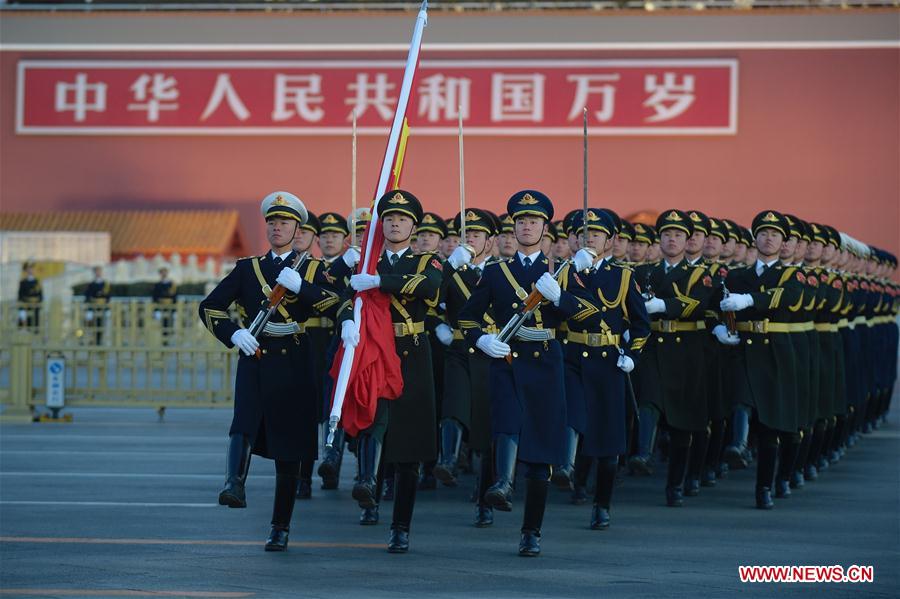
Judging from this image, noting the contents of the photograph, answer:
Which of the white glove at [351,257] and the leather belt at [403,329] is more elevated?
the white glove at [351,257]

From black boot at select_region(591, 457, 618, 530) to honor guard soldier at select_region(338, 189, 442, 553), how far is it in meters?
1.24

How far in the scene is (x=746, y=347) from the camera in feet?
33.1

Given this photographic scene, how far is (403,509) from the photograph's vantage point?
770 cm

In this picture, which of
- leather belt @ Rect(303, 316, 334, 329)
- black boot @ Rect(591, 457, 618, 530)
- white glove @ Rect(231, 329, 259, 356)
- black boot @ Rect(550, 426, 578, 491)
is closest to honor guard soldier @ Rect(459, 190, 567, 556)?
black boot @ Rect(550, 426, 578, 491)

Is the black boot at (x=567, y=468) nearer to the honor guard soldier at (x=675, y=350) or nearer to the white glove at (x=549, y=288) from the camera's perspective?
the white glove at (x=549, y=288)

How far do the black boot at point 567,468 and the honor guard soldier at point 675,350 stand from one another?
1.66m

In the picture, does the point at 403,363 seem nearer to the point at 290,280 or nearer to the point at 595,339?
the point at 290,280

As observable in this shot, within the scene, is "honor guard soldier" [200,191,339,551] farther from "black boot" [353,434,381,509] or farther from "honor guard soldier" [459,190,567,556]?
"honor guard soldier" [459,190,567,556]

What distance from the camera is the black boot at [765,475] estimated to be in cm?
962

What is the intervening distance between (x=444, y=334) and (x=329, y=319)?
83 centimetres

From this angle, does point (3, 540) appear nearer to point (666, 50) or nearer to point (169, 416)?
point (169, 416)

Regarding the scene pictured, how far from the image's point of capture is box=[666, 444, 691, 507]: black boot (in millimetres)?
9719

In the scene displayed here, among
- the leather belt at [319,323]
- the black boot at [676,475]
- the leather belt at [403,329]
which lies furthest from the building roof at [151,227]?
the leather belt at [403,329]

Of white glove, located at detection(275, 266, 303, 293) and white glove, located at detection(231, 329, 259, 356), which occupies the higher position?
white glove, located at detection(275, 266, 303, 293)
